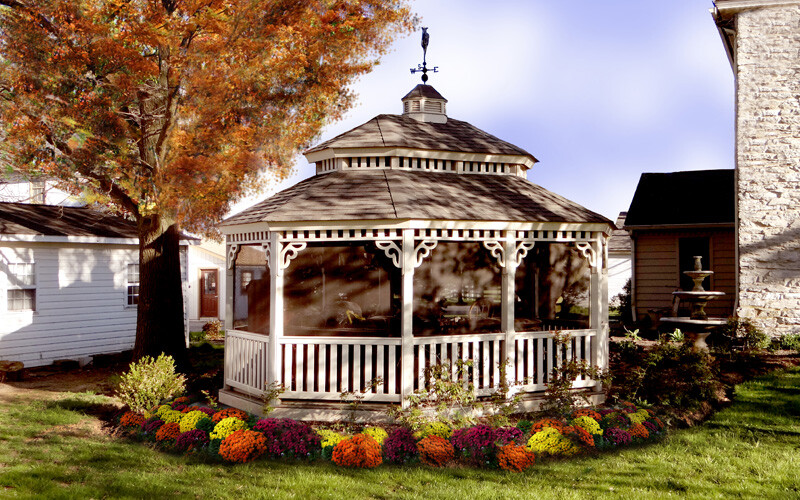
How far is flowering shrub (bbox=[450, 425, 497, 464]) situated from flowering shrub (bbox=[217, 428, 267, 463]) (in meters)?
2.46

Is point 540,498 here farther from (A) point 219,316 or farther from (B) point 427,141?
(A) point 219,316

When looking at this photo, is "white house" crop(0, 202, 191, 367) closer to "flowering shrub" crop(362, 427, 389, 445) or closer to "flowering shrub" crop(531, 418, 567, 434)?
"flowering shrub" crop(362, 427, 389, 445)

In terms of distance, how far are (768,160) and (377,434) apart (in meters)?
11.2

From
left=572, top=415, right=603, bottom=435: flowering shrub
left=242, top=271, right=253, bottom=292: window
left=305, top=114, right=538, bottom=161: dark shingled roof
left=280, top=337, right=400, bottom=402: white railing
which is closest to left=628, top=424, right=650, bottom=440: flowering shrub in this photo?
left=572, top=415, right=603, bottom=435: flowering shrub

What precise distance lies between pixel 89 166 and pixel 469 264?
9.10 meters

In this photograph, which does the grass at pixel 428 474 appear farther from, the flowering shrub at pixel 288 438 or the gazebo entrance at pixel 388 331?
the gazebo entrance at pixel 388 331

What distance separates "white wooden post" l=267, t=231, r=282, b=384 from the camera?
32.4 ft

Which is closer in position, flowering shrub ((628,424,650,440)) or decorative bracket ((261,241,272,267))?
flowering shrub ((628,424,650,440))

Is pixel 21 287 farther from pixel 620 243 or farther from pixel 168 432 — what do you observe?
pixel 620 243

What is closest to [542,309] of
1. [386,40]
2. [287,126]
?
[287,126]

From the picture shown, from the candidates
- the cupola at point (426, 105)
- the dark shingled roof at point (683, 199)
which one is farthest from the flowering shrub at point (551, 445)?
the dark shingled roof at point (683, 199)

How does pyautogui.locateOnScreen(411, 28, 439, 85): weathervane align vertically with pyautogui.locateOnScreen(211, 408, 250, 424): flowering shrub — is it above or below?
above

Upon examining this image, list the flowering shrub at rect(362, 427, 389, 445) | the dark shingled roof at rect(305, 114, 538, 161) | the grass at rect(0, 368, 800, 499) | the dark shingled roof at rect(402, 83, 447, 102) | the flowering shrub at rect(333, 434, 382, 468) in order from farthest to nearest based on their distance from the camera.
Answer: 1. the dark shingled roof at rect(402, 83, 447, 102)
2. the dark shingled roof at rect(305, 114, 538, 161)
3. the flowering shrub at rect(362, 427, 389, 445)
4. the flowering shrub at rect(333, 434, 382, 468)
5. the grass at rect(0, 368, 800, 499)

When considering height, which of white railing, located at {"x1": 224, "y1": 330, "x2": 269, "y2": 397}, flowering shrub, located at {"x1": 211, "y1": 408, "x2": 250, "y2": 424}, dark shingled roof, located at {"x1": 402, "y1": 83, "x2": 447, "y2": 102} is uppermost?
dark shingled roof, located at {"x1": 402, "y1": 83, "x2": 447, "y2": 102}
